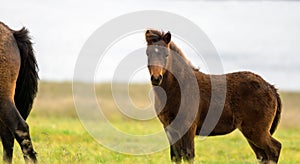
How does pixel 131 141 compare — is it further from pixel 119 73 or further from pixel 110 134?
pixel 119 73

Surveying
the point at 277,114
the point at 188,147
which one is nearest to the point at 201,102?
the point at 188,147

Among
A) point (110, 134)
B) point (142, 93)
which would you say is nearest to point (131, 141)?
point (110, 134)

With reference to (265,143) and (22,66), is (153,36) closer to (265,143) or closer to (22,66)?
(22,66)

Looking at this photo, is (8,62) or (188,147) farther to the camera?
(188,147)

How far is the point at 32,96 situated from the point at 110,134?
860 centimetres

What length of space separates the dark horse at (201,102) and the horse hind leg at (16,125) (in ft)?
7.44

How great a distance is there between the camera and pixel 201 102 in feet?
33.8

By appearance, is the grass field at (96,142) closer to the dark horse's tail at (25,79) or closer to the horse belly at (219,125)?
the dark horse's tail at (25,79)

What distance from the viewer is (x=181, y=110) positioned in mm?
9797

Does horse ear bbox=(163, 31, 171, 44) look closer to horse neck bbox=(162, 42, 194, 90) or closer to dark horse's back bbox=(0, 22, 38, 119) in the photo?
horse neck bbox=(162, 42, 194, 90)

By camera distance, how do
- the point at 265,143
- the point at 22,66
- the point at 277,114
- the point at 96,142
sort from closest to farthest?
1. the point at 22,66
2. the point at 265,143
3. the point at 277,114
4. the point at 96,142

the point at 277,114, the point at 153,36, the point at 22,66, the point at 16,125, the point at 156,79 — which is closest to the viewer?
the point at 16,125

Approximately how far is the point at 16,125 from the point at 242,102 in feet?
14.8

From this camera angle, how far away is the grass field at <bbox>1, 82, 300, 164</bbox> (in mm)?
10250
